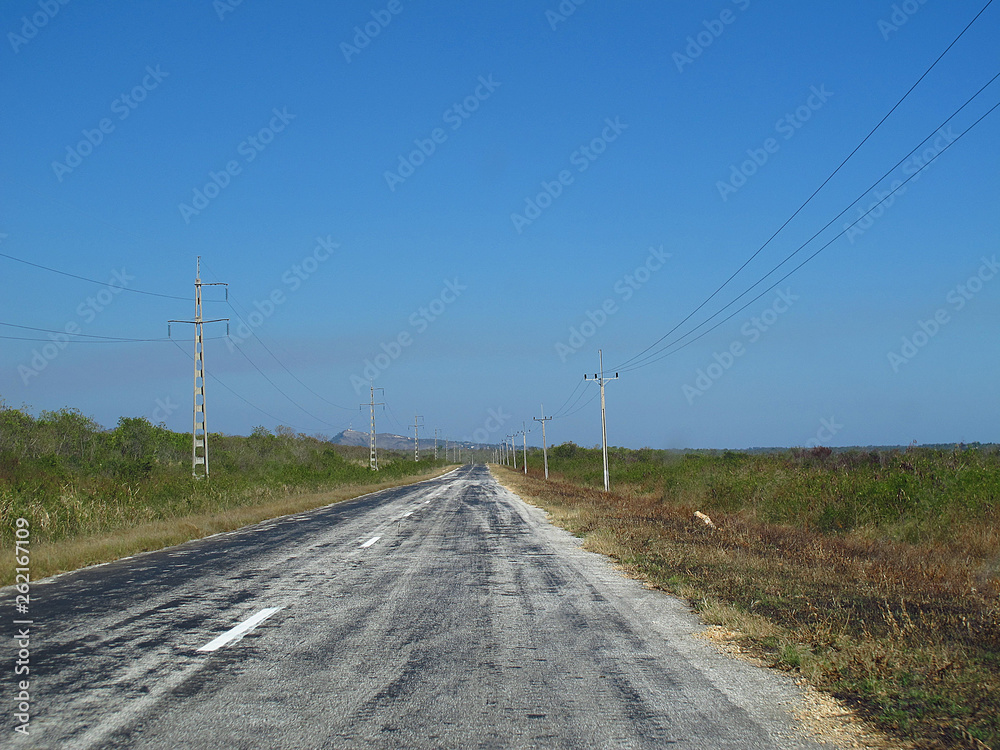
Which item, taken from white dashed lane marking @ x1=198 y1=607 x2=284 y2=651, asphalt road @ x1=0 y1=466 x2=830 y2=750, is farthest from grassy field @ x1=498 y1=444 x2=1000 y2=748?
white dashed lane marking @ x1=198 y1=607 x2=284 y2=651

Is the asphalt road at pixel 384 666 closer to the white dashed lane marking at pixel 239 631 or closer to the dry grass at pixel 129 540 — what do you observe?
the white dashed lane marking at pixel 239 631

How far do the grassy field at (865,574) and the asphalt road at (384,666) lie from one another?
1.99 feet

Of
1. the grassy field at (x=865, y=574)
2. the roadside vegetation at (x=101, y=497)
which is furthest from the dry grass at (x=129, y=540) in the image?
the grassy field at (x=865, y=574)

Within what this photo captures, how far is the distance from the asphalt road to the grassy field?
0.61 metres

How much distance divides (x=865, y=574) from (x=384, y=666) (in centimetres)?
777

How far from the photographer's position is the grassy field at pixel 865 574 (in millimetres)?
5449

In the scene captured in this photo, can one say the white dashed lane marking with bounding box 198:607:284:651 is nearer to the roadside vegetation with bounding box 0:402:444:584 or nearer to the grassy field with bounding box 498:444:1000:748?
the grassy field with bounding box 498:444:1000:748

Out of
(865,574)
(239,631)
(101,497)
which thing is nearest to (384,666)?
(239,631)

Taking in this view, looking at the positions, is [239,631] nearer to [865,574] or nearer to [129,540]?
[865,574]

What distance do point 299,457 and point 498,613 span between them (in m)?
74.8

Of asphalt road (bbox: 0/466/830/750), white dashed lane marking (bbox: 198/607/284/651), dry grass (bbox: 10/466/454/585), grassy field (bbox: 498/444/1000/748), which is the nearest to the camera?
asphalt road (bbox: 0/466/830/750)

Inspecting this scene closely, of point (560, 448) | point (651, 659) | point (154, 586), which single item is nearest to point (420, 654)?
point (651, 659)

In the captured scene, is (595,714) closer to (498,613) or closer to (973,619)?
(498,613)

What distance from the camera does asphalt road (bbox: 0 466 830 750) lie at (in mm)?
4734
